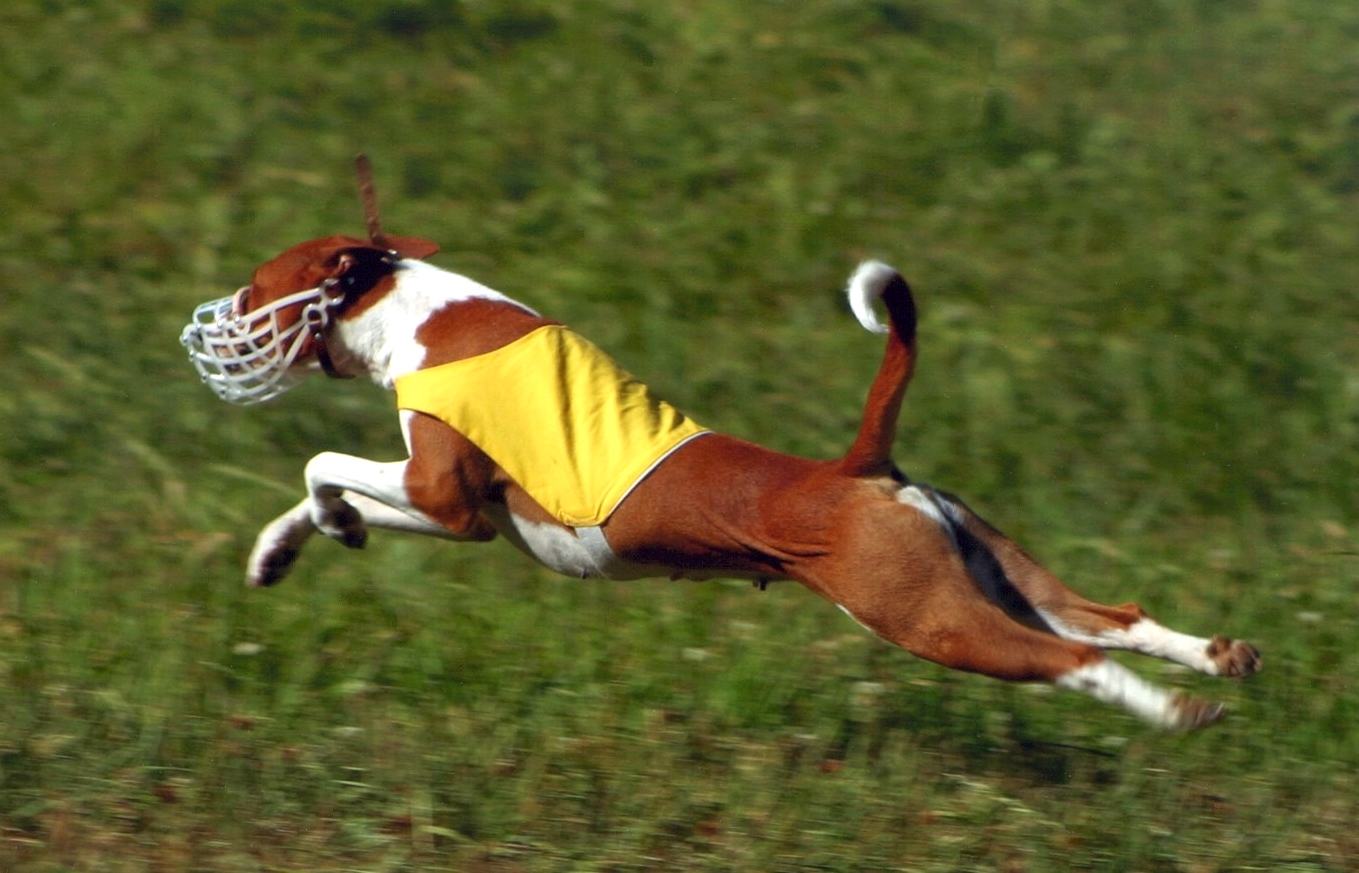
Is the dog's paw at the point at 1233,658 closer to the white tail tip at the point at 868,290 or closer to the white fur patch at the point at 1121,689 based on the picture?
the white fur patch at the point at 1121,689

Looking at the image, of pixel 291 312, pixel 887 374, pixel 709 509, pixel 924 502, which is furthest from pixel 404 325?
pixel 924 502

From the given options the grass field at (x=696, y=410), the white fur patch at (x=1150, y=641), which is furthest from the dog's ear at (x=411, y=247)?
the white fur patch at (x=1150, y=641)

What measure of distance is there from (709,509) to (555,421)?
0.45 m

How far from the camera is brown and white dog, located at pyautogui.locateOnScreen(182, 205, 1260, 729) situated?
4160 millimetres

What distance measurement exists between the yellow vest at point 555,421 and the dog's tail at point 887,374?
0.48 metres

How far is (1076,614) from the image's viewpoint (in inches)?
176

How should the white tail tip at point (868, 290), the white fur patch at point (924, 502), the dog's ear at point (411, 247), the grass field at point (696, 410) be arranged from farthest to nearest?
1. the dog's ear at point (411, 247)
2. the grass field at point (696, 410)
3. the white fur patch at point (924, 502)
4. the white tail tip at point (868, 290)

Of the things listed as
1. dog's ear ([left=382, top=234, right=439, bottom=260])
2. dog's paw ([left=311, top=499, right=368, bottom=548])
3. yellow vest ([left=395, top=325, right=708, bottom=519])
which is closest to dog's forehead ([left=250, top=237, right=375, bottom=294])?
dog's ear ([left=382, top=234, right=439, bottom=260])

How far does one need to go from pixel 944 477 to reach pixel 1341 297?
2622 mm

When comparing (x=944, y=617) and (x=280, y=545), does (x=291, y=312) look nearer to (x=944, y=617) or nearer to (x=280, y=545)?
(x=280, y=545)

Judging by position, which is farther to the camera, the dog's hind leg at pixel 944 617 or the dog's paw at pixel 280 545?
the dog's paw at pixel 280 545

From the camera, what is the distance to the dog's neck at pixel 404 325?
4.69 metres

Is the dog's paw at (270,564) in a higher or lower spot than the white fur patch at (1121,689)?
lower

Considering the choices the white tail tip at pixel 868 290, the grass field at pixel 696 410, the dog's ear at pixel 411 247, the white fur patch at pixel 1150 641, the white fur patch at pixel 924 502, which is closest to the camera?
the white tail tip at pixel 868 290
